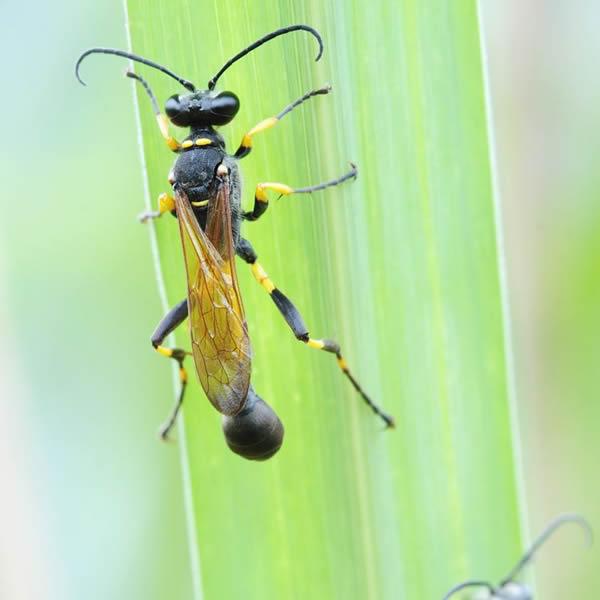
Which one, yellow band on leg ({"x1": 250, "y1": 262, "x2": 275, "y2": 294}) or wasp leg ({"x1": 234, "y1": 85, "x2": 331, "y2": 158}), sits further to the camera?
yellow band on leg ({"x1": 250, "y1": 262, "x2": 275, "y2": 294})

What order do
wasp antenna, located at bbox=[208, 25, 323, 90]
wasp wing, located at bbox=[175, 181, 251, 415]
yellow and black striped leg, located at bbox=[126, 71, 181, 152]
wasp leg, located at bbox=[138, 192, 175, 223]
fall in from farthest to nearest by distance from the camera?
wasp leg, located at bbox=[138, 192, 175, 223], wasp wing, located at bbox=[175, 181, 251, 415], yellow and black striped leg, located at bbox=[126, 71, 181, 152], wasp antenna, located at bbox=[208, 25, 323, 90]

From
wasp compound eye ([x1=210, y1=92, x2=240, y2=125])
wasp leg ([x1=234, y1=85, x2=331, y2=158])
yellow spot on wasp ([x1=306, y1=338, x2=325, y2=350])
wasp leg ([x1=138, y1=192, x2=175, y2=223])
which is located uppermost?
wasp compound eye ([x1=210, y1=92, x2=240, y2=125])

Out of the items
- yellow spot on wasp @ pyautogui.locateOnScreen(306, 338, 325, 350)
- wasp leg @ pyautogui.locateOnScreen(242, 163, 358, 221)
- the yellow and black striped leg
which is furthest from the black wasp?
the yellow and black striped leg

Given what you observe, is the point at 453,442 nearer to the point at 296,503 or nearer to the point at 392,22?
the point at 296,503

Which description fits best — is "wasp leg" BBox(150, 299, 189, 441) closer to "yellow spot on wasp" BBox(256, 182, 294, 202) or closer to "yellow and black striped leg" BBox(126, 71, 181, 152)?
"yellow spot on wasp" BBox(256, 182, 294, 202)

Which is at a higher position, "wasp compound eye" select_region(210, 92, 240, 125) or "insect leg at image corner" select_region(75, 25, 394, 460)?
"wasp compound eye" select_region(210, 92, 240, 125)

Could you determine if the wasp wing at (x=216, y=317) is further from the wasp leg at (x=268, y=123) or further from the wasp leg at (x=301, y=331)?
the wasp leg at (x=268, y=123)

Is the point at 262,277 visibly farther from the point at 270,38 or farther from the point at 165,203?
the point at 270,38
